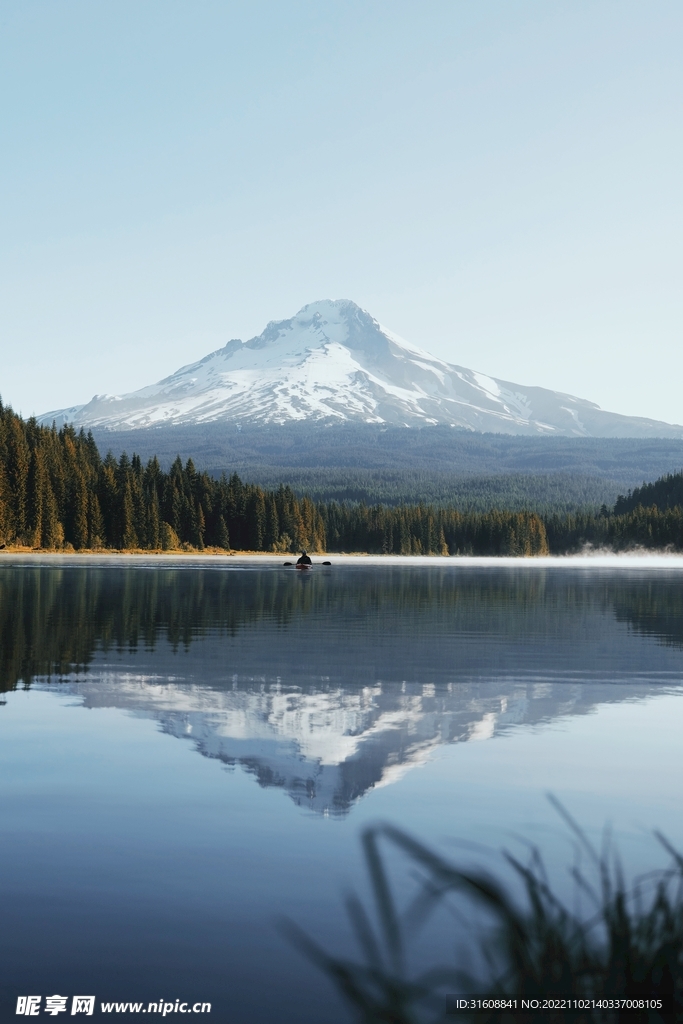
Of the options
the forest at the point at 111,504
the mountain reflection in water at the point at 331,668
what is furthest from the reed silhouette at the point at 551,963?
the forest at the point at 111,504

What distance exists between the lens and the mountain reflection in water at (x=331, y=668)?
17.8 meters

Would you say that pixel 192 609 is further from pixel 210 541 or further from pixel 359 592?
pixel 210 541

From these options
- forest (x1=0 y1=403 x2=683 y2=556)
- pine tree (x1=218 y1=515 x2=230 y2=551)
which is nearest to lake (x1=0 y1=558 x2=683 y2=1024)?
forest (x1=0 y1=403 x2=683 y2=556)

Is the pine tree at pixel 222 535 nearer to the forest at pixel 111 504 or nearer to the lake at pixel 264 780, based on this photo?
the forest at pixel 111 504

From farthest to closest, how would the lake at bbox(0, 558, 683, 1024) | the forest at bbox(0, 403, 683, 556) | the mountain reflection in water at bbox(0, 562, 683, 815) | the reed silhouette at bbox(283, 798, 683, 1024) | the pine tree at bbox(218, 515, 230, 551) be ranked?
the pine tree at bbox(218, 515, 230, 551), the forest at bbox(0, 403, 683, 556), the mountain reflection in water at bbox(0, 562, 683, 815), the lake at bbox(0, 558, 683, 1024), the reed silhouette at bbox(283, 798, 683, 1024)

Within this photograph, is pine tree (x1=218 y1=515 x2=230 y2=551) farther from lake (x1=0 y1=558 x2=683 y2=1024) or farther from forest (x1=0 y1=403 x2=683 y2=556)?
lake (x1=0 y1=558 x2=683 y2=1024)

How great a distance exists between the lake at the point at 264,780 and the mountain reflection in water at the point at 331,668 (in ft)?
0.40

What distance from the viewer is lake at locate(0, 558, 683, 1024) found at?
29.1 ft

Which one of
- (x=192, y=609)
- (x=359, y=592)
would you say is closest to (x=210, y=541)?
(x=359, y=592)

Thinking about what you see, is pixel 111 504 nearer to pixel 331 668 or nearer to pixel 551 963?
pixel 331 668

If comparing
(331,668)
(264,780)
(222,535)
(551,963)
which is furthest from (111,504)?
(551,963)

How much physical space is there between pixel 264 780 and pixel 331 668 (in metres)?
12.7

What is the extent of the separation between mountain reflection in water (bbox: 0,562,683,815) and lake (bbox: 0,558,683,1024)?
12 centimetres

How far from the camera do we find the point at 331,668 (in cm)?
2794
